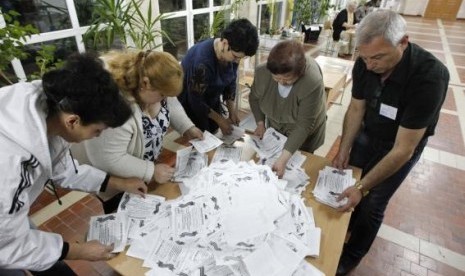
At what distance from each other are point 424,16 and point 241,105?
13.3 metres

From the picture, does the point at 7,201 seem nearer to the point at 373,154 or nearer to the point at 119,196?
the point at 119,196

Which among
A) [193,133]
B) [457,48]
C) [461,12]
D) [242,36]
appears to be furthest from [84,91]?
[461,12]

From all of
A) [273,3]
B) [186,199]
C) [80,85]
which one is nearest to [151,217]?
[186,199]

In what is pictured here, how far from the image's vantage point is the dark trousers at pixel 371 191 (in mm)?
1424

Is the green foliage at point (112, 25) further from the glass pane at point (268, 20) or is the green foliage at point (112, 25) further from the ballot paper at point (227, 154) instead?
the glass pane at point (268, 20)

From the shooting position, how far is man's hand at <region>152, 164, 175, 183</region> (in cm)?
129

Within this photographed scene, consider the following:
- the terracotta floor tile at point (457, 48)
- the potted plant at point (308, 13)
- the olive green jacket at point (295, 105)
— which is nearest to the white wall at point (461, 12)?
the terracotta floor tile at point (457, 48)

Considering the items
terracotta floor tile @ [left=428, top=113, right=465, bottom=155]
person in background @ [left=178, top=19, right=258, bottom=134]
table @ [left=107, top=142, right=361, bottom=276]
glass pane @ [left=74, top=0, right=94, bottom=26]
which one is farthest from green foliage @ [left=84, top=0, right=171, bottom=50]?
terracotta floor tile @ [left=428, top=113, right=465, bottom=155]

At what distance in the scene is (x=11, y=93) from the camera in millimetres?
719

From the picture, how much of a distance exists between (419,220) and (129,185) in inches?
89.8

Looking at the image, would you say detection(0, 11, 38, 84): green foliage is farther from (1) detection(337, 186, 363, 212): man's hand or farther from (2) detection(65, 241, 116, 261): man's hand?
(1) detection(337, 186, 363, 212): man's hand

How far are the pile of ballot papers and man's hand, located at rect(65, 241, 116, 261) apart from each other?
0.04 meters

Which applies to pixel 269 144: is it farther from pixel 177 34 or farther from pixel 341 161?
pixel 177 34

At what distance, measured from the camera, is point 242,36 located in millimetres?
1526
